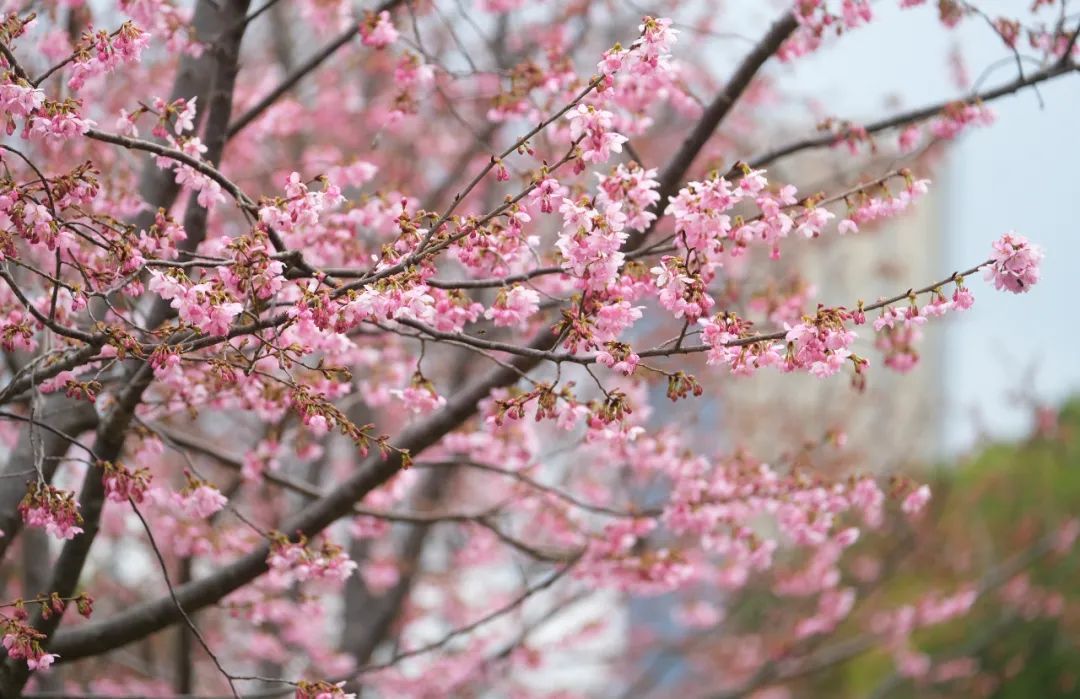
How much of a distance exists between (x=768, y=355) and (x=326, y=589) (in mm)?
7232

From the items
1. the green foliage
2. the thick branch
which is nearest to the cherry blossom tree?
the thick branch

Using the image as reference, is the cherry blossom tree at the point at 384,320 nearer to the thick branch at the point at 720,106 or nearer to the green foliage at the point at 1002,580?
the thick branch at the point at 720,106

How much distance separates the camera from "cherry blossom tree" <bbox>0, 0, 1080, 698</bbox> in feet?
11.3

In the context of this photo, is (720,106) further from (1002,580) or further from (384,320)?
(1002,580)

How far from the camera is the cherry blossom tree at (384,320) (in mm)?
3439

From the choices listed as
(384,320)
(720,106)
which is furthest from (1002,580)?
(384,320)

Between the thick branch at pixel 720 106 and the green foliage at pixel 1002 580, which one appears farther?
the green foliage at pixel 1002 580

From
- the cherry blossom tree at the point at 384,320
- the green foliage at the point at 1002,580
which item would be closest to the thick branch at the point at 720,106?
the cherry blossom tree at the point at 384,320

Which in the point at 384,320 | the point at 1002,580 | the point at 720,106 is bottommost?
the point at 384,320

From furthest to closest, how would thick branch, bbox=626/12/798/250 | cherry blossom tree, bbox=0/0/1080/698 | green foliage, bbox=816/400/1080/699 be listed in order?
green foliage, bbox=816/400/1080/699, thick branch, bbox=626/12/798/250, cherry blossom tree, bbox=0/0/1080/698

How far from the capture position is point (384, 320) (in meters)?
3.79

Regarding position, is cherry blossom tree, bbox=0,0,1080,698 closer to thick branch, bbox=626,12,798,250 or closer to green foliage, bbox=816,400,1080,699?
thick branch, bbox=626,12,798,250

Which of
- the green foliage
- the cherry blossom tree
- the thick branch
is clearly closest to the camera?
the cherry blossom tree

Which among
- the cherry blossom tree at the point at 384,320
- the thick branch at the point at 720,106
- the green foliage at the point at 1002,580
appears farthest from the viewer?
the green foliage at the point at 1002,580
